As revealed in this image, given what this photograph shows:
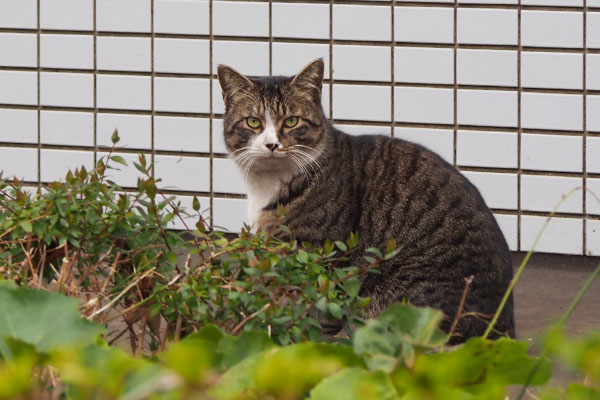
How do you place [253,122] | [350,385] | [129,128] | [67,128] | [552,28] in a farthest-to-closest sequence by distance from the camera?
[67,128]
[129,128]
[552,28]
[253,122]
[350,385]

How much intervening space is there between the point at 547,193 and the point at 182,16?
7.86 feet

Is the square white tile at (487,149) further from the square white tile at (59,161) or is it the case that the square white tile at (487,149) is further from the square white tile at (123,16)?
the square white tile at (59,161)

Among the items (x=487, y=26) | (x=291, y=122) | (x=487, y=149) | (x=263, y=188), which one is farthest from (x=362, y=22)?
(x=263, y=188)

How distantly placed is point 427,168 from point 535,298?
4.32 feet

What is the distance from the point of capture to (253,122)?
12.4 ft

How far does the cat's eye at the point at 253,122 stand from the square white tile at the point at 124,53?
74.6 inches

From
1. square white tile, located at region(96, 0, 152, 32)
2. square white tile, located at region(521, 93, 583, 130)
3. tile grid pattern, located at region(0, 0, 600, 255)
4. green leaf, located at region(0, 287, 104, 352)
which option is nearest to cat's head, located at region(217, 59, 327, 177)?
tile grid pattern, located at region(0, 0, 600, 255)

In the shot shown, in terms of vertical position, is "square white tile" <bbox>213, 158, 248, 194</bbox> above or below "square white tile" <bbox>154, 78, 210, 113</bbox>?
below

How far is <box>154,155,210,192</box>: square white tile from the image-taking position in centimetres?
544

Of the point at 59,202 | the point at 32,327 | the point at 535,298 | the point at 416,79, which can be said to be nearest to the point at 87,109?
the point at 416,79

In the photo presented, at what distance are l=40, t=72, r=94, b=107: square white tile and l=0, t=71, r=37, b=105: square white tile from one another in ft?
0.20

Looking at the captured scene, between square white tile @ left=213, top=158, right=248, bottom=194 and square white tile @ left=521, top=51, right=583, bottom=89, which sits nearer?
square white tile @ left=521, top=51, right=583, bottom=89

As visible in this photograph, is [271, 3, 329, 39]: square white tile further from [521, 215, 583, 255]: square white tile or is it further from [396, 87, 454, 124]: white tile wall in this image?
[521, 215, 583, 255]: square white tile

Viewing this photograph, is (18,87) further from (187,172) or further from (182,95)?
(187,172)
